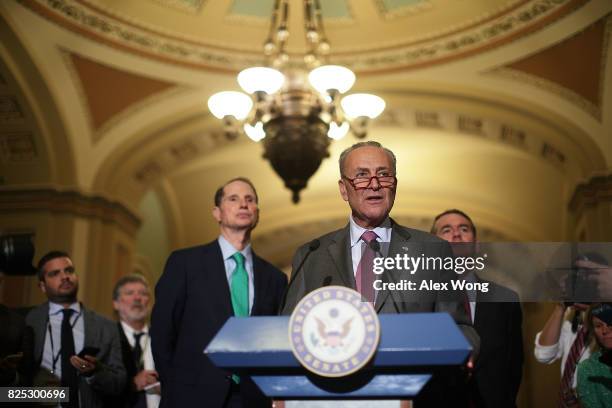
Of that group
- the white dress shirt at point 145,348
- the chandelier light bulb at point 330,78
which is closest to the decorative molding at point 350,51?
the chandelier light bulb at point 330,78

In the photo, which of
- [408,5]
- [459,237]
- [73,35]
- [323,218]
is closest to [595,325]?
[459,237]

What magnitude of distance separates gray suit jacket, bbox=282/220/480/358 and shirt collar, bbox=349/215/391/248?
2 centimetres

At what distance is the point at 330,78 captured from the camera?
627cm

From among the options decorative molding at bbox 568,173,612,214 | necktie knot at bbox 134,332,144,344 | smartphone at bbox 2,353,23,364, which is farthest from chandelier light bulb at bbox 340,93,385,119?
smartphone at bbox 2,353,23,364

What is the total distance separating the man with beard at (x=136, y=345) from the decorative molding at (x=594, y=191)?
16.0 feet

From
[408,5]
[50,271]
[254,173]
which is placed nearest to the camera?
[50,271]

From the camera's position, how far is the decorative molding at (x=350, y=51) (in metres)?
7.72

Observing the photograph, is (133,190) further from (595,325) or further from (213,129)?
(595,325)

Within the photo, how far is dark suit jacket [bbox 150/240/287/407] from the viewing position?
2760 millimetres

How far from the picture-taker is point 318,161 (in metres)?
6.52

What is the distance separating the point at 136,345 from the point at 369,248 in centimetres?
235

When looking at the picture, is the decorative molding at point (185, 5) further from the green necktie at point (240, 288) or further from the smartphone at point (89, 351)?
the green necktie at point (240, 288)

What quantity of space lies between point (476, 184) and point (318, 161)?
249 inches

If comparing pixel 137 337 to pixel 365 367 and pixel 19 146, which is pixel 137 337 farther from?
pixel 19 146
